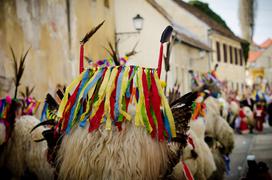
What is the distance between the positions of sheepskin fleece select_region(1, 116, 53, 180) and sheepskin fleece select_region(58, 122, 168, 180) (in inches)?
88.3

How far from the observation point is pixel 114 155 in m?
3.53

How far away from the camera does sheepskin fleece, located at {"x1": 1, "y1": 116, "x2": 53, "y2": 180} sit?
588 centimetres

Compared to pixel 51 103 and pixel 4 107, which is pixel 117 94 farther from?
pixel 4 107

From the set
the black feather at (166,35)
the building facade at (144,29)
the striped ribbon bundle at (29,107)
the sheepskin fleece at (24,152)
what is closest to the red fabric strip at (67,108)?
the black feather at (166,35)

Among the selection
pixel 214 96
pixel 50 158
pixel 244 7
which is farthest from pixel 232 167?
pixel 244 7

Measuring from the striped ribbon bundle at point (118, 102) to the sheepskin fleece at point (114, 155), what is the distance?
59 millimetres

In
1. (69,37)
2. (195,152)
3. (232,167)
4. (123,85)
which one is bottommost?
(232,167)

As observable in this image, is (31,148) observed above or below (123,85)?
below

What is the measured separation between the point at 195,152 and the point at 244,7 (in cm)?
5395

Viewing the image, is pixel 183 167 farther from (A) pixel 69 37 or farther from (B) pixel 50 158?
(A) pixel 69 37

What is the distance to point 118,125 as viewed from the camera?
3.66 meters

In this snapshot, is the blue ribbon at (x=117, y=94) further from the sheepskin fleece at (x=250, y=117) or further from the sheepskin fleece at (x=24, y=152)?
the sheepskin fleece at (x=250, y=117)

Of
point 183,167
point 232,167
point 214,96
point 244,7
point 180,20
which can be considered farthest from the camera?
point 244,7

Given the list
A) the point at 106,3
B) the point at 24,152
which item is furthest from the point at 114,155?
the point at 106,3
